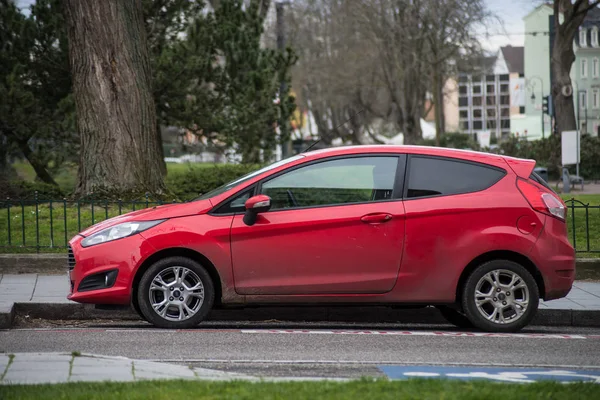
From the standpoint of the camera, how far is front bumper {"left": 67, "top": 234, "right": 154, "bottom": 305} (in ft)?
29.6

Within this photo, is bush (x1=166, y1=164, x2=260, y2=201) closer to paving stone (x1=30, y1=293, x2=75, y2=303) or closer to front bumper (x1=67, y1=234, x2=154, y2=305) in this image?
paving stone (x1=30, y1=293, x2=75, y2=303)

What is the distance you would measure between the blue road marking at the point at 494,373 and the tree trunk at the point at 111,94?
33.8ft

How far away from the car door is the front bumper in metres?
0.82

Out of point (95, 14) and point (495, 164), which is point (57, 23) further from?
point (495, 164)

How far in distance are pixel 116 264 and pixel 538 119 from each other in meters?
114

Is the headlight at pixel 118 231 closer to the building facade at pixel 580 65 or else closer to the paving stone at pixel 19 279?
the paving stone at pixel 19 279

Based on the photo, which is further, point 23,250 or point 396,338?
point 23,250

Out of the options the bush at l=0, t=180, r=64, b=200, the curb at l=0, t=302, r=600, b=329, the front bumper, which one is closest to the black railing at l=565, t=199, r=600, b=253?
the curb at l=0, t=302, r=600, b=329

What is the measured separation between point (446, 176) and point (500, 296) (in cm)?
113

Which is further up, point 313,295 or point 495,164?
point 495,164

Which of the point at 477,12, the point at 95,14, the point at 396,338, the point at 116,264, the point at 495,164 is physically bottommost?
the point at 396,338

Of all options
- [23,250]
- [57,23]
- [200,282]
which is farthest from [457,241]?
[57,23]

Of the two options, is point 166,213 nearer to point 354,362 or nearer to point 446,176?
point 446,176

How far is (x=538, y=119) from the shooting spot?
120 m
